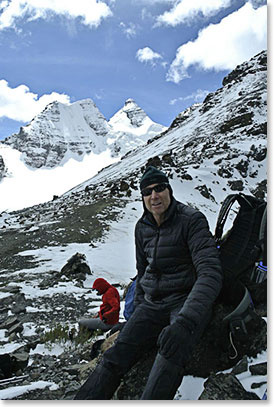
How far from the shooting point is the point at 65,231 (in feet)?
50.2

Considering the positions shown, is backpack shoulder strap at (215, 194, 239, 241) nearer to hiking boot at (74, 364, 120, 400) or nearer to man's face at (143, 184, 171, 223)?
man's face at (143, 184, 171, 223)

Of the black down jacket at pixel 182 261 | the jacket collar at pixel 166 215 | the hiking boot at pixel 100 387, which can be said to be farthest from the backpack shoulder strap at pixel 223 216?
the hiking boot at pixel 100 387

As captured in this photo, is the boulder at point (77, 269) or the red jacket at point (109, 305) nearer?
the red jacket at point (109, 305)

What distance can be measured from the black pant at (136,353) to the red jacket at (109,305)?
220 centimetres

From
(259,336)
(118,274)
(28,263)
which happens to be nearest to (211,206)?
(118,274)

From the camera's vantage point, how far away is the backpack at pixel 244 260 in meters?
2.93

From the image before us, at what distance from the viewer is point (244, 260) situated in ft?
10.0

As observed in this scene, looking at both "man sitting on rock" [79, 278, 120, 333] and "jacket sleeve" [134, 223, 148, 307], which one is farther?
"man sitting on rock" [79, 278, 120, 333]

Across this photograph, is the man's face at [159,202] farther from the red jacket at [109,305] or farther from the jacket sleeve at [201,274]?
the red jacket at [109,305]

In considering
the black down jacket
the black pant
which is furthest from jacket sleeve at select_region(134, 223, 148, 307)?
the black pant

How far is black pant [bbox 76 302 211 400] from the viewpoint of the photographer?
248cm

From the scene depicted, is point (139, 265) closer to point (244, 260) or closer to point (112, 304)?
point (244, 260)

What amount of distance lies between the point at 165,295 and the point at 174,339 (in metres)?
0.68

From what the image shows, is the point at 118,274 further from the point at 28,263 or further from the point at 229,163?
the point at 229,163
